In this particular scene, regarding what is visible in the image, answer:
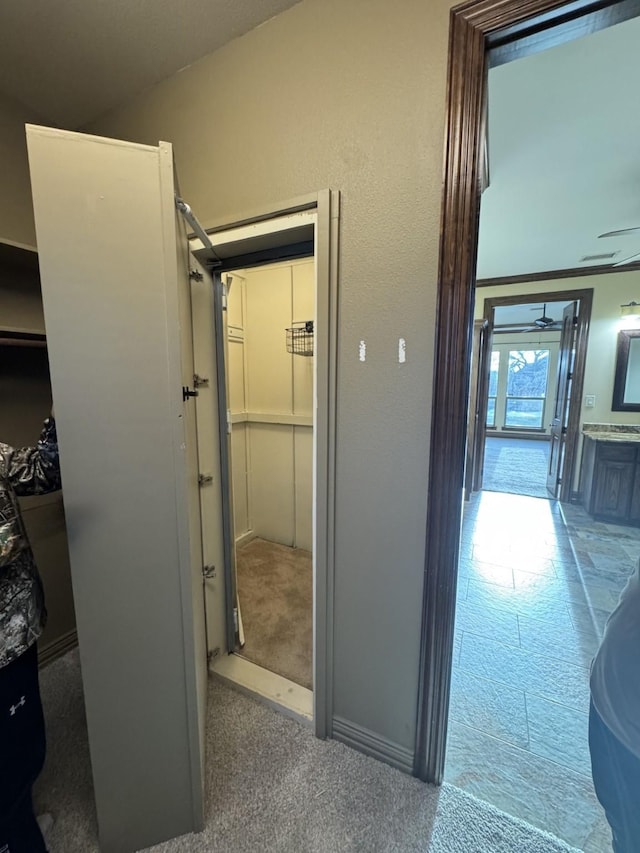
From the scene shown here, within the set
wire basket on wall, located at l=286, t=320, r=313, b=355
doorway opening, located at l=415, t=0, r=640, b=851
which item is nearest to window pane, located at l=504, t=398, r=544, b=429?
doorway opening, located at l=415, t=0, r=640, b=851

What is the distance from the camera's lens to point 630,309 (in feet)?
12.8

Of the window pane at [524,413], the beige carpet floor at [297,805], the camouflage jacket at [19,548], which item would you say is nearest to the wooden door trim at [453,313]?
the beige carpet floor at [297,805]

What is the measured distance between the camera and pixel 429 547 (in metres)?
1.19

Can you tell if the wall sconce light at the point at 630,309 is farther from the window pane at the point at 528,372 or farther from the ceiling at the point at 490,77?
the window pane at the point at 528,372

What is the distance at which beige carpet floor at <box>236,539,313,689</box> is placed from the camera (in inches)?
74.1

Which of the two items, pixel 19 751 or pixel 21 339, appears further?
pixel 21 339

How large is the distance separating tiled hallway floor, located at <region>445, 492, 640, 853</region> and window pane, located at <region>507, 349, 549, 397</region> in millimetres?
6005

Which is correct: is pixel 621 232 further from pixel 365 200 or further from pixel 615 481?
pixel 365 200

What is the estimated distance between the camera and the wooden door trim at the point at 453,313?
96 cm

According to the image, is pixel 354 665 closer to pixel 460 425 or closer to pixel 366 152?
pixel 460 425

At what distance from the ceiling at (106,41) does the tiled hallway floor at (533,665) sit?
293 centimetres

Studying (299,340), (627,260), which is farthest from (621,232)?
(299,340)

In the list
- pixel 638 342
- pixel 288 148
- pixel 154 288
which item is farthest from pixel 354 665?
pixel 638 342

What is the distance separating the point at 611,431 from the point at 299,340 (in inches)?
152
